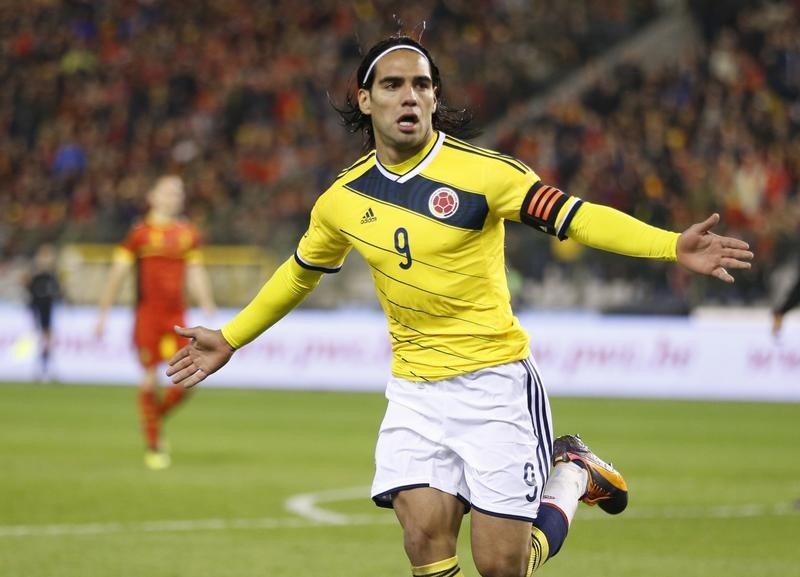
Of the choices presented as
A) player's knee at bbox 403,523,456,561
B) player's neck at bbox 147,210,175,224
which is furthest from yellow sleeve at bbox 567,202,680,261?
player's neck at bbox 147,210,175,224

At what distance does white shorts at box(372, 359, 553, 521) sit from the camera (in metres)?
5.82

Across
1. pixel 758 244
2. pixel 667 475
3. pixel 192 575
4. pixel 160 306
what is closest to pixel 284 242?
pixel 758 244

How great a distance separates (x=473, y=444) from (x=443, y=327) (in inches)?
17.9

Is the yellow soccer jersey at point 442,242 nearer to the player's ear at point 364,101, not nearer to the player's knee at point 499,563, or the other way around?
the player's ear at point 364,101

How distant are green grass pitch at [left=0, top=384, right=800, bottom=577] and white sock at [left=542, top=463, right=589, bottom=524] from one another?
161 centimetres

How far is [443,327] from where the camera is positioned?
5.92m

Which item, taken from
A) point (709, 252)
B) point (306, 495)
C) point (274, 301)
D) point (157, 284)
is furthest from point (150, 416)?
point (709, 252)

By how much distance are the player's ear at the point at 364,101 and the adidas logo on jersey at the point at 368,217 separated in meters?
0.38

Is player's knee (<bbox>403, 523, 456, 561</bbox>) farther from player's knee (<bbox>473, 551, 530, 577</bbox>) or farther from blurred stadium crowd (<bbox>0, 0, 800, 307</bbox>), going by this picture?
blurred stadium crowd (<bbox>0, 0, 800, 307</bbox>)

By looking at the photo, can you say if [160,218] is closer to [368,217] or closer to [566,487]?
[566,487]

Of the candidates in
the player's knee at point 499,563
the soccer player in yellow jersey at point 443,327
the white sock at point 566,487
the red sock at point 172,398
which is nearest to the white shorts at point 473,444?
the soccer player in yellow jersey at point 443,327

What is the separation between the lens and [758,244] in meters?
21.2

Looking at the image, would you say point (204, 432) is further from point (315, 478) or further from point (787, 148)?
point (787, 148)

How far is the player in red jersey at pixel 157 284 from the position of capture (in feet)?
44.7
